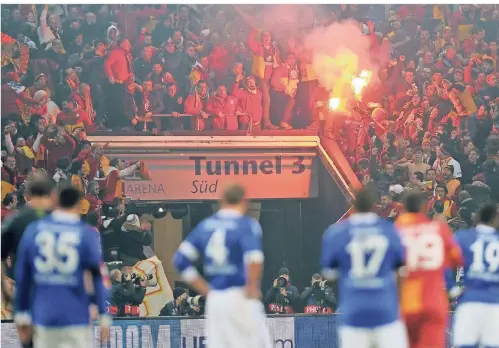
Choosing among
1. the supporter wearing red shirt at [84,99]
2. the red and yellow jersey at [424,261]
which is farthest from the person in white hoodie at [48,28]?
the red and yellow jersey at [424,261]

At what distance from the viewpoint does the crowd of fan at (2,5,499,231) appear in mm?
15836

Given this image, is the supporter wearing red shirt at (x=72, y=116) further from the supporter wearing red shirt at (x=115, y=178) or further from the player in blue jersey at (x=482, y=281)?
the player in blue jersey at (x=482, y=281)

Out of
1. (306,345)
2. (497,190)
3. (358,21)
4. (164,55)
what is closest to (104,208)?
(164,55)

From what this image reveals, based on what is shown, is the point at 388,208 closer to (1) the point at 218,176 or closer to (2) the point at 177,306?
(1) the point at 218,176

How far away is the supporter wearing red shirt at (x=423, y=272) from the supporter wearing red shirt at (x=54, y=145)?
7829mm

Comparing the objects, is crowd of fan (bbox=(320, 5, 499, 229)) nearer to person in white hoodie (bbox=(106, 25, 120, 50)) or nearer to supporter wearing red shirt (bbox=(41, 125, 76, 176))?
person in white hoodie (bbox=(106, 25, 120, 50))

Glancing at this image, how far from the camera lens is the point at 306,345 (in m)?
14.2

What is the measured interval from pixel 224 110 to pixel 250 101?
1.32 feet

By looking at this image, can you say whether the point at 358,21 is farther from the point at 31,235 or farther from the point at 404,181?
the point at 31,235

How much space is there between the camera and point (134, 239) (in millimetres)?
15734

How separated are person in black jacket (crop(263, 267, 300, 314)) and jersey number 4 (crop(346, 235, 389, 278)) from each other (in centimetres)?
738

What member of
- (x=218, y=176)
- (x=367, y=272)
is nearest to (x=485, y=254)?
(x=367, y=272)

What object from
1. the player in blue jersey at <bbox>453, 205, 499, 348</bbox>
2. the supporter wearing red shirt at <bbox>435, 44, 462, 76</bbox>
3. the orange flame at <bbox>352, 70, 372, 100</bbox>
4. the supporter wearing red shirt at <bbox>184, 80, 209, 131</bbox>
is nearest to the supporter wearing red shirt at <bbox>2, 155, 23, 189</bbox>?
the supporter wearing red shirt at <bbox>184, 80, 209, 131</bbox>

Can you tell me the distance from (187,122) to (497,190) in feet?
15.8
